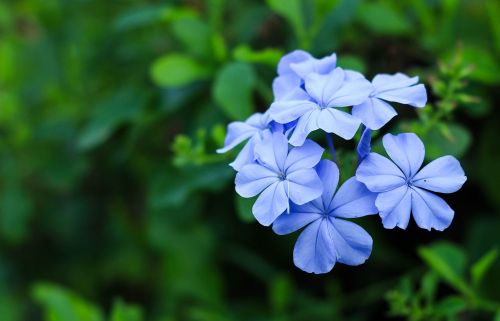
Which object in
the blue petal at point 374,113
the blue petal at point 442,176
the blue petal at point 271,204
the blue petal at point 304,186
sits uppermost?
the blue petal at point 374,113

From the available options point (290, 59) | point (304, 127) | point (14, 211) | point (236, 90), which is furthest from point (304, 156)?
point (14, 211)

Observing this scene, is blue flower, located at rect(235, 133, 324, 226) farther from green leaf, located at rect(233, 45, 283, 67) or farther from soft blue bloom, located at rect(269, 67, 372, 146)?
green leaf, located at rect(233, 45, 283, 67)

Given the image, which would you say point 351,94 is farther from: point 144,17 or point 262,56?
point 144,17

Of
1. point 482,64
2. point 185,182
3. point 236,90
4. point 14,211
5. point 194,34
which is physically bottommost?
point 14,211

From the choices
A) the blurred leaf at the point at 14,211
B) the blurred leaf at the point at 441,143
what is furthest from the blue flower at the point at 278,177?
the blurred leaf at the point at 14,211

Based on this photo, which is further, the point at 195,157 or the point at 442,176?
the point at 195,157

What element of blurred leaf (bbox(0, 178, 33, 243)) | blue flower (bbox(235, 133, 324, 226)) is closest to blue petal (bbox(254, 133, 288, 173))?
blue flower (bbox(235, 133, 324, 226))

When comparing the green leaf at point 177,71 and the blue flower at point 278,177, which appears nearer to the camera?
the blue flower at point 278,177

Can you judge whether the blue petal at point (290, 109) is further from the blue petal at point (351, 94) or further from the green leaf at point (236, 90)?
the green leaf at point (236, 90)
